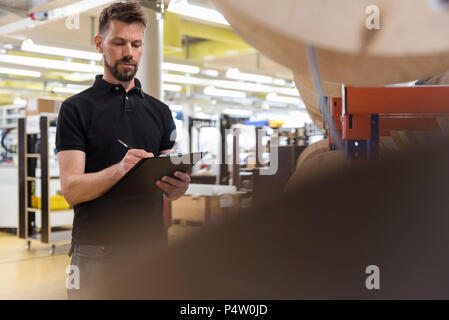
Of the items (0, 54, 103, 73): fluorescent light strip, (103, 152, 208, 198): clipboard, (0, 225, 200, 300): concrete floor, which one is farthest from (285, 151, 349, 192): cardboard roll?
(0, 54, 103, 73): fluorescent light strip

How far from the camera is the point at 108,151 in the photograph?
1.54m

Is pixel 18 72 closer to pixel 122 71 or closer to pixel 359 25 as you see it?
pixel 122 71

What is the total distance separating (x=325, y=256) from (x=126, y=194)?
3.88 feet

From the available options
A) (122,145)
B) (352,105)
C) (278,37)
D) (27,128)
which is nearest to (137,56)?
(122,145)

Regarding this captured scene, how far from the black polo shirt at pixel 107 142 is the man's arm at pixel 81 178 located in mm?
29

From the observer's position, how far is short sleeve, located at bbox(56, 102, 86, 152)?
147 centimetres

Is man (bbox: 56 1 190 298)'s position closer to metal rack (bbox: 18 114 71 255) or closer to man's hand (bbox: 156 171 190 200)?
man's hand (bbox: 156 171 190 200)

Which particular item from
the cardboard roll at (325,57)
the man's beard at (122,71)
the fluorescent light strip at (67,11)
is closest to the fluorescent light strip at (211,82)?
the fluorescent light strip at (67,11)

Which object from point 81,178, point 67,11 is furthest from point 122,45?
point 67,11

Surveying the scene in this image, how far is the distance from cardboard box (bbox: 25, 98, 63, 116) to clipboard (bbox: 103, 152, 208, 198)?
490 centimetres

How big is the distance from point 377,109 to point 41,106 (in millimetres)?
5819

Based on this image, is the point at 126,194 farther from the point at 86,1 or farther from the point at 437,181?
the point at 86,1

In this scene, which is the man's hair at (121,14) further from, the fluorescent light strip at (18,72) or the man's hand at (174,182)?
the fluorescent light strip at (18,72)

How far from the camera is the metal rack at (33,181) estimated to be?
5.92 metres
